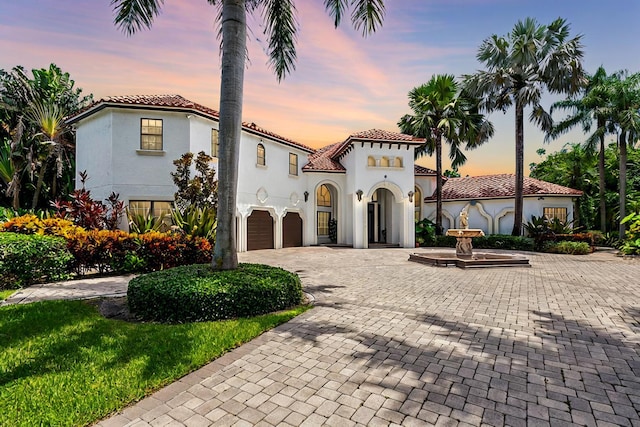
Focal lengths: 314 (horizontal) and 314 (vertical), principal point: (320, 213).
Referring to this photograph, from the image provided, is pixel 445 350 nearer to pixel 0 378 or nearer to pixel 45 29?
pixel 0 378

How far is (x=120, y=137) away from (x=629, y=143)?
3048cm

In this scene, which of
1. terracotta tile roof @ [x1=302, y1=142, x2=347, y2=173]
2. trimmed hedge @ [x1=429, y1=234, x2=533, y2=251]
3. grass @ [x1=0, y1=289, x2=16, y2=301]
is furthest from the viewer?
terracotta tile roof @ [x1=302, y1=142, x2=347, y2=173]

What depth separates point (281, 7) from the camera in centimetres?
931

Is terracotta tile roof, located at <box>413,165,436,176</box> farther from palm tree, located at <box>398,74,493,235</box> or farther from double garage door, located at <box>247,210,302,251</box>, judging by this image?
double garage door, located at <box>247,210,302,251</box>

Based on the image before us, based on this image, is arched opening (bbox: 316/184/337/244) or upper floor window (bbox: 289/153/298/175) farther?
arched opening (bbox: 316/184/337/244)

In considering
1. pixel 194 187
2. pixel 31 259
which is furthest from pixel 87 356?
pixel 194 187

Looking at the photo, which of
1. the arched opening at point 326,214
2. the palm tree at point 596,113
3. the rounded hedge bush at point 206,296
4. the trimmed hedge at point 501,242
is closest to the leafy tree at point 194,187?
the rounded hedge bush at point 206,296

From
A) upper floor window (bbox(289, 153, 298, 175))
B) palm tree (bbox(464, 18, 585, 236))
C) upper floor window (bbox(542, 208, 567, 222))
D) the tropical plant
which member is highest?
palm tree (bbox(464, 18, 585, 236))

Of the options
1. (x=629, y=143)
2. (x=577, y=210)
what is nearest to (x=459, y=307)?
(x=629, y=143)

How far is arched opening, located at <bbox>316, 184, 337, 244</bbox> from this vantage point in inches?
958

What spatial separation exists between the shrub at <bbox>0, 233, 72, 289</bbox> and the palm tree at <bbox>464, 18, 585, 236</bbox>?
23.1 meters

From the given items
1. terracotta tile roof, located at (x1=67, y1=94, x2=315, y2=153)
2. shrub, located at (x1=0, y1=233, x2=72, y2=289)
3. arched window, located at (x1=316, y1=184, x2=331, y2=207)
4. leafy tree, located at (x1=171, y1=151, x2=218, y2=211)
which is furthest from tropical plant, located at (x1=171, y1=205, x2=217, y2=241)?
arched window, located at (x1=316, y1=184, x2=331, y2=207)

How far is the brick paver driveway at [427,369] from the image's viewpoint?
2994 millimetres

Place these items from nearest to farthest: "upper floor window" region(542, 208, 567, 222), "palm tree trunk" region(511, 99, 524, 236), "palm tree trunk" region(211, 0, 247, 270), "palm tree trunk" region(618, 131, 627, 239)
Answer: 1. "palm tree trunk" region(211, 0, 247, 270)
2. "palm tree trunk" region(511, 99, 524, 236)
3. "palm tree trunk" region(618, 131, 627, 239)
4. "upper floor window" region(542, 208, 567, 222)
